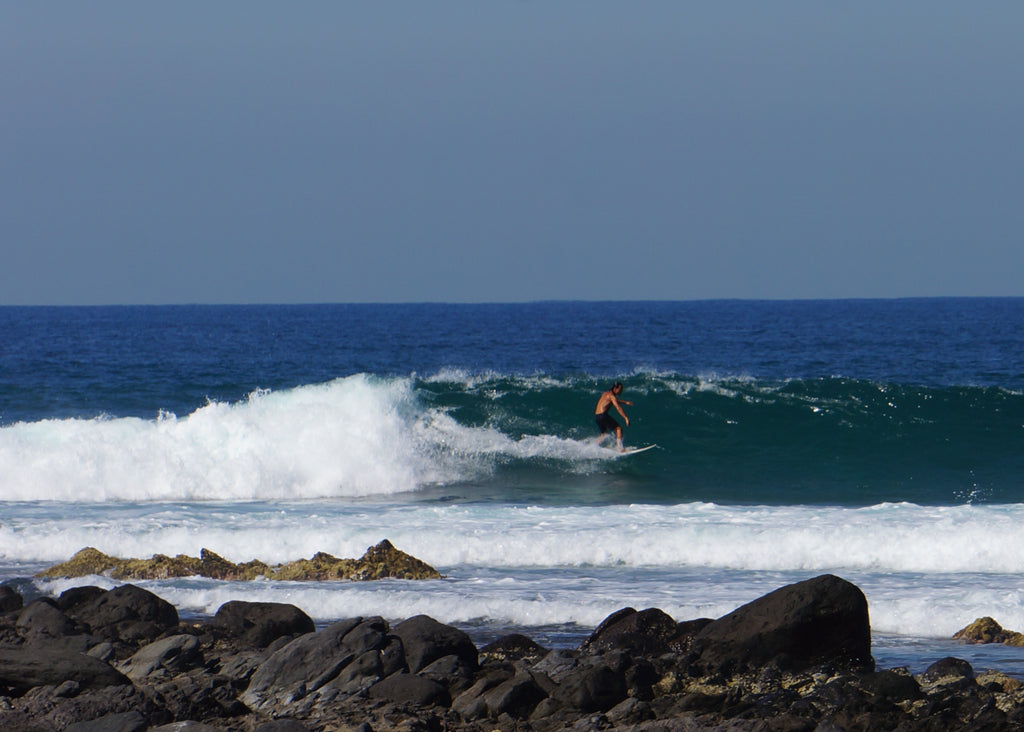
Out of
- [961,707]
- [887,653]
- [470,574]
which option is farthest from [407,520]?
[961,707]

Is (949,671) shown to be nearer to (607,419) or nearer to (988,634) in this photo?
(988,634)

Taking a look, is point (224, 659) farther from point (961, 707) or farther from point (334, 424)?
point (334, 424)

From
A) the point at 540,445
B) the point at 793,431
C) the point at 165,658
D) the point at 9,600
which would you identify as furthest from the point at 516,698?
the point at 793,431

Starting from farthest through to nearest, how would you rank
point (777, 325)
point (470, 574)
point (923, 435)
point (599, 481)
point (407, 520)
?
point (777, 325), point (923, 435), point (599, 481), point (407, 520), point (470, 574)

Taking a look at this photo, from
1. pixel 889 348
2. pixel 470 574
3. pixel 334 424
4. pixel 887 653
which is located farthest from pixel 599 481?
pixel 889 348

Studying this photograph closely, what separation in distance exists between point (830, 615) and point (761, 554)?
15.1 feet

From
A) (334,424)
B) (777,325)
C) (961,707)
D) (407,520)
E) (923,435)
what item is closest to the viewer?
(961,707)

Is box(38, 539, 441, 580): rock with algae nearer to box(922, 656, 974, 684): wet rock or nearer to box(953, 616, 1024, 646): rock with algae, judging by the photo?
box(953, 616, 1024, 646): rock with algae

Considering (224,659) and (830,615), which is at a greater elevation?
(830,615)

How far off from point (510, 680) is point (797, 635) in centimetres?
172

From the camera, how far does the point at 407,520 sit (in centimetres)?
1303

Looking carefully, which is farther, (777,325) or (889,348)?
(777,325)

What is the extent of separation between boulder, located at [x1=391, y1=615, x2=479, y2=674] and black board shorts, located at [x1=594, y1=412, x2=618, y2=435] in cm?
1284

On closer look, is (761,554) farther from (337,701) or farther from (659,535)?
(337,701)
